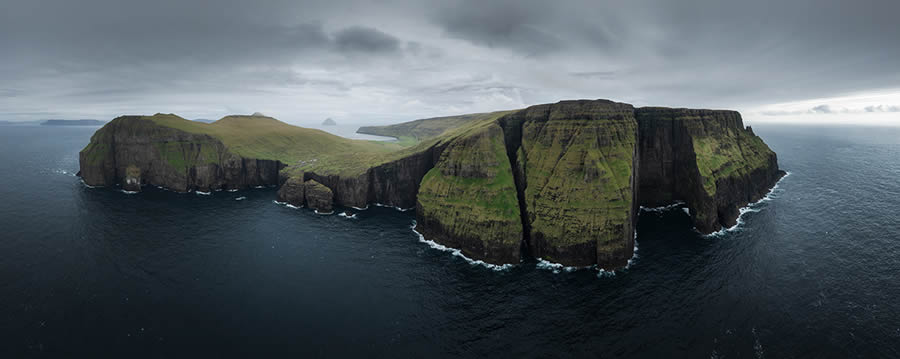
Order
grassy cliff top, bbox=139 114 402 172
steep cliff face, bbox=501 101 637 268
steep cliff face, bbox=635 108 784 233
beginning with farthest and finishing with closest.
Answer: grassy cliff top, bbox=139 114 402 172
steep cliff face, bbox=635 108 784 233
steep cliff face, bbox=501 101 637 268

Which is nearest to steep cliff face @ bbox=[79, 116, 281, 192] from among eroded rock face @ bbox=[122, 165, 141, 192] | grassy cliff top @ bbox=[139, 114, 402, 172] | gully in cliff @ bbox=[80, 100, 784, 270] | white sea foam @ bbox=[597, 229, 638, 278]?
eroded rock face @ bbox=[122, 165, 141, 192]

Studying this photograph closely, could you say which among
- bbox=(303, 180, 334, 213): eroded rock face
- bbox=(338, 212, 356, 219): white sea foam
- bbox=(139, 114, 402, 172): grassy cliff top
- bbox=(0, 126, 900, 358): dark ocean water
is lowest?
bbox=(0, 126, 900, 358): dark ocean water

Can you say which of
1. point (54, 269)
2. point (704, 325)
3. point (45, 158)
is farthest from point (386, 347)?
point (45, 158)

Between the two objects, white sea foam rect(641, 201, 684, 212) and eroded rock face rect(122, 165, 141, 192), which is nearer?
white sea foam rect(641, 201, 684, 212)

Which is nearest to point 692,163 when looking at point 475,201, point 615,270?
point 615,270

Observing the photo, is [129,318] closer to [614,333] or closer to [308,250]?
[308,250]

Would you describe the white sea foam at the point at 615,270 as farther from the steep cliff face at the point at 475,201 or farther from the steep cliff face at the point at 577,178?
the steep cliff face at the point at 475,201

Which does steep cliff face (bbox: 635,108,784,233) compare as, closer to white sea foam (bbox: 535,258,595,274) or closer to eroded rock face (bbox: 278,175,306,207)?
white sea foam (bbox: 535,258,595,274)
